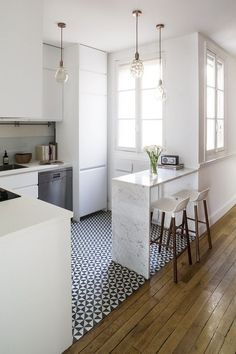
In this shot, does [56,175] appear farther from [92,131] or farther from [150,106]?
[150,106]

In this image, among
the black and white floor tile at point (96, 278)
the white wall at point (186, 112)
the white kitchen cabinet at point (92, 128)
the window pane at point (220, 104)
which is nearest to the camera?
the black and white floor tile at point (96, 278)

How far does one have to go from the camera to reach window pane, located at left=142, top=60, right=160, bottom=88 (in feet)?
12.6

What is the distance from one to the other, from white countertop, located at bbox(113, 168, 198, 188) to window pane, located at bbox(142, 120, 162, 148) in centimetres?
59

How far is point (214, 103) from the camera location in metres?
3.97

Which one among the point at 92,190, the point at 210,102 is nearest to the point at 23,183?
the point at 92,190

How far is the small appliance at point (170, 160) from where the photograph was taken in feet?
11.8

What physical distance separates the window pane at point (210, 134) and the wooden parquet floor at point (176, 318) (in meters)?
1.69

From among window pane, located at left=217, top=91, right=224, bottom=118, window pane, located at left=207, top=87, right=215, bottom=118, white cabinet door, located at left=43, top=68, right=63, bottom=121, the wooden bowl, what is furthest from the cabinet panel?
window pane, located at left=217, top=91, right=224, bottom=118

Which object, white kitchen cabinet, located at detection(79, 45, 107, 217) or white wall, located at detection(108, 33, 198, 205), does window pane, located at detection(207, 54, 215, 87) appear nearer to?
white wall, located at detection(108, 33, 198, 205)

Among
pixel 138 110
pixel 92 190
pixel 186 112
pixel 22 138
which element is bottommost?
pixel 92 190

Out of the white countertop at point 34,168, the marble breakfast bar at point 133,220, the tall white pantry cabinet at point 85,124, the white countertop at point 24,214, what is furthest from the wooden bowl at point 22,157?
the white countertop at point 24,214

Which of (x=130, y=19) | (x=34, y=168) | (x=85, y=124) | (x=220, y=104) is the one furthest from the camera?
(x=220, y=104)

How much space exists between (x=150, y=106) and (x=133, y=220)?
192cm

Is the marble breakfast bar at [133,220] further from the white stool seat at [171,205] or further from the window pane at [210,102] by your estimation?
the window pane at [210,102]
